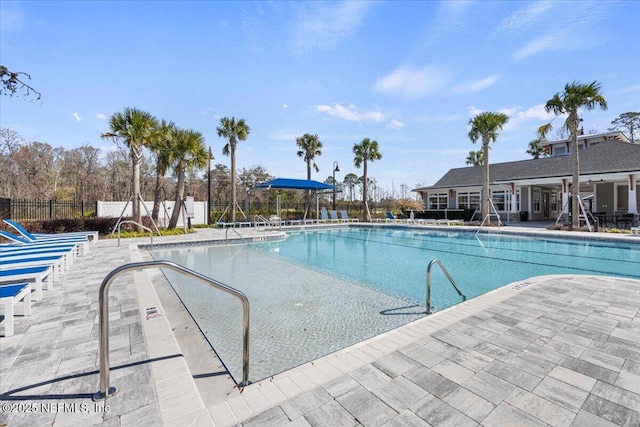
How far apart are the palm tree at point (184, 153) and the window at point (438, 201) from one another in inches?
787

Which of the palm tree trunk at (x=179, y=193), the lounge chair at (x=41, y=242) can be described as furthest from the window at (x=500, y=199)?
the lounge chair at (x=41, y=242)

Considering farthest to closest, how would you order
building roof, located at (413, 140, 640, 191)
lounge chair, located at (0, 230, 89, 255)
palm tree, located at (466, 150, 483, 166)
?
1. palm tree, located at (466, 150, 483, 166)
2. building roof, located at (413, 140, 640, 191)
3. lounge chair, located at (0, 230, 89, 255)

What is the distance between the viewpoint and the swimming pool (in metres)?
3.85

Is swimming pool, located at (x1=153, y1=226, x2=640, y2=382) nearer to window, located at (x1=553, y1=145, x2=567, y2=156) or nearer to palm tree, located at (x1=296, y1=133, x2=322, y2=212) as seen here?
palm tree, located at (x1=296, y1=133, x2=322, y2=212)

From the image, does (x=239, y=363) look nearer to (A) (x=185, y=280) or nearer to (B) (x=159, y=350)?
(B) (x=159, y=350)

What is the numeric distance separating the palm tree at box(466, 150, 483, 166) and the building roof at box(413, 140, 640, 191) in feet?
19.0

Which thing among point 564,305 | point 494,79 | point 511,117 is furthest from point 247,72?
point 511,117

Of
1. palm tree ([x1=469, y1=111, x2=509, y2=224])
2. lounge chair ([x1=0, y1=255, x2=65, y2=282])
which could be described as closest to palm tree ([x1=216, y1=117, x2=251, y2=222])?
lounge chair ([x1=0, y1=255, x2=65, y2=282])

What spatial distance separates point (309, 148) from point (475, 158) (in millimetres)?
19244

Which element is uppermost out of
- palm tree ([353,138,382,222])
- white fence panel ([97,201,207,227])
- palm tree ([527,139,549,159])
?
palm tree ([527,139,549,159])

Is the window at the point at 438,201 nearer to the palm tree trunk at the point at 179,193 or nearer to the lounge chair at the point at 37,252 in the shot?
the palm tree trunk at the point at 179,193

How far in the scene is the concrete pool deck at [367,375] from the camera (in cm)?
198

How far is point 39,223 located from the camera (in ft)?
40.0

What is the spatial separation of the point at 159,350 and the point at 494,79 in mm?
14833
